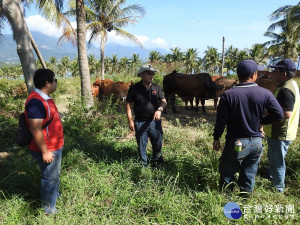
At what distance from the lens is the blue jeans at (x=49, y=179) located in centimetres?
241

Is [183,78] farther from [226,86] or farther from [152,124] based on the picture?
[152,124]

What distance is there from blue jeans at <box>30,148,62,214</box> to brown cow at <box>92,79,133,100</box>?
5960mm

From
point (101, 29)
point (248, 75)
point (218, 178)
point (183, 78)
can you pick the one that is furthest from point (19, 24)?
point (101, 29)

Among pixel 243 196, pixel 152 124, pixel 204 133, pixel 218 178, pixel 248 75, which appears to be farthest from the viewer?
pixel 204 133

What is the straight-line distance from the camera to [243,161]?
8.23 ft

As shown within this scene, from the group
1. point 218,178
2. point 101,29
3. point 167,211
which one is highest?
point 101,29

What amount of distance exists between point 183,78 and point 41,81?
6.63 m

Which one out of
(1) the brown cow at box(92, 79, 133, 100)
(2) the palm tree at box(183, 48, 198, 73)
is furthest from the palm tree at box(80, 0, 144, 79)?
(2) the palm tree at box(183, 48, 198, 73)

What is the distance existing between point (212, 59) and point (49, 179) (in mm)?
56315

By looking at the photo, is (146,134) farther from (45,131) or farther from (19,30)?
(19,30)

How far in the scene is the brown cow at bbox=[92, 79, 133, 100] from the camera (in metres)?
8.34

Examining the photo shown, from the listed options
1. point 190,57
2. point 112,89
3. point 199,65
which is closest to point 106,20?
point 112,89

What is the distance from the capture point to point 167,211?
8.51ft

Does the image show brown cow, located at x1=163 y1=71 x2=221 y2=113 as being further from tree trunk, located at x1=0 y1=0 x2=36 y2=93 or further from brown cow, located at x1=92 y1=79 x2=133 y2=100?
tree trunk, located at x1=0 y1=0 x2=36 y2=93
